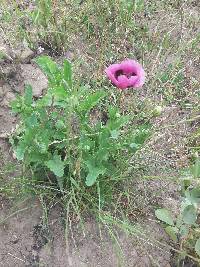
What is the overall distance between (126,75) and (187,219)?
1.86 ft

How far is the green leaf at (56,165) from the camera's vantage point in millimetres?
1591

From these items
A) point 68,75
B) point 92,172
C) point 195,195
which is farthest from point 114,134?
point 195,195

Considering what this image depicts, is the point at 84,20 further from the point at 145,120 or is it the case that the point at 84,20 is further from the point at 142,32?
the point at 145,120

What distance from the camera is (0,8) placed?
236 centimetres

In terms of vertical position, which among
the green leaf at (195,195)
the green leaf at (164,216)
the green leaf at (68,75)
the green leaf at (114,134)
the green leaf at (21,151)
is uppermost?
the green leaf at (68,75)

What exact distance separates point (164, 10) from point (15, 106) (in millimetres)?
1248

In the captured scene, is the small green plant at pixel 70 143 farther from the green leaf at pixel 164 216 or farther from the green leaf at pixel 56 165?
the green leaf at pixel 164 216

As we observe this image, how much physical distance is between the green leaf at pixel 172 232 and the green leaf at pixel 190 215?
0.11m

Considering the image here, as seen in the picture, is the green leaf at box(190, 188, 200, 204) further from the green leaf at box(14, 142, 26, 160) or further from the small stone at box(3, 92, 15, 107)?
the small stone at box(3, 92, 15, 107)

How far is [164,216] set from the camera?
69.1 inches

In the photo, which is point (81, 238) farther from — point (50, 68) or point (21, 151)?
point (50, 68)

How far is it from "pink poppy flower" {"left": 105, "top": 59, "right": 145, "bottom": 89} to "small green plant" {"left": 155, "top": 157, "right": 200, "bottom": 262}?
1.16ft

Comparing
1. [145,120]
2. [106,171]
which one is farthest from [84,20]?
[106,171]

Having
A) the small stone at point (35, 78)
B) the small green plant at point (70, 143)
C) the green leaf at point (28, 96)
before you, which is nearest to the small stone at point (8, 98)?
the small stone at point (35, 78)
